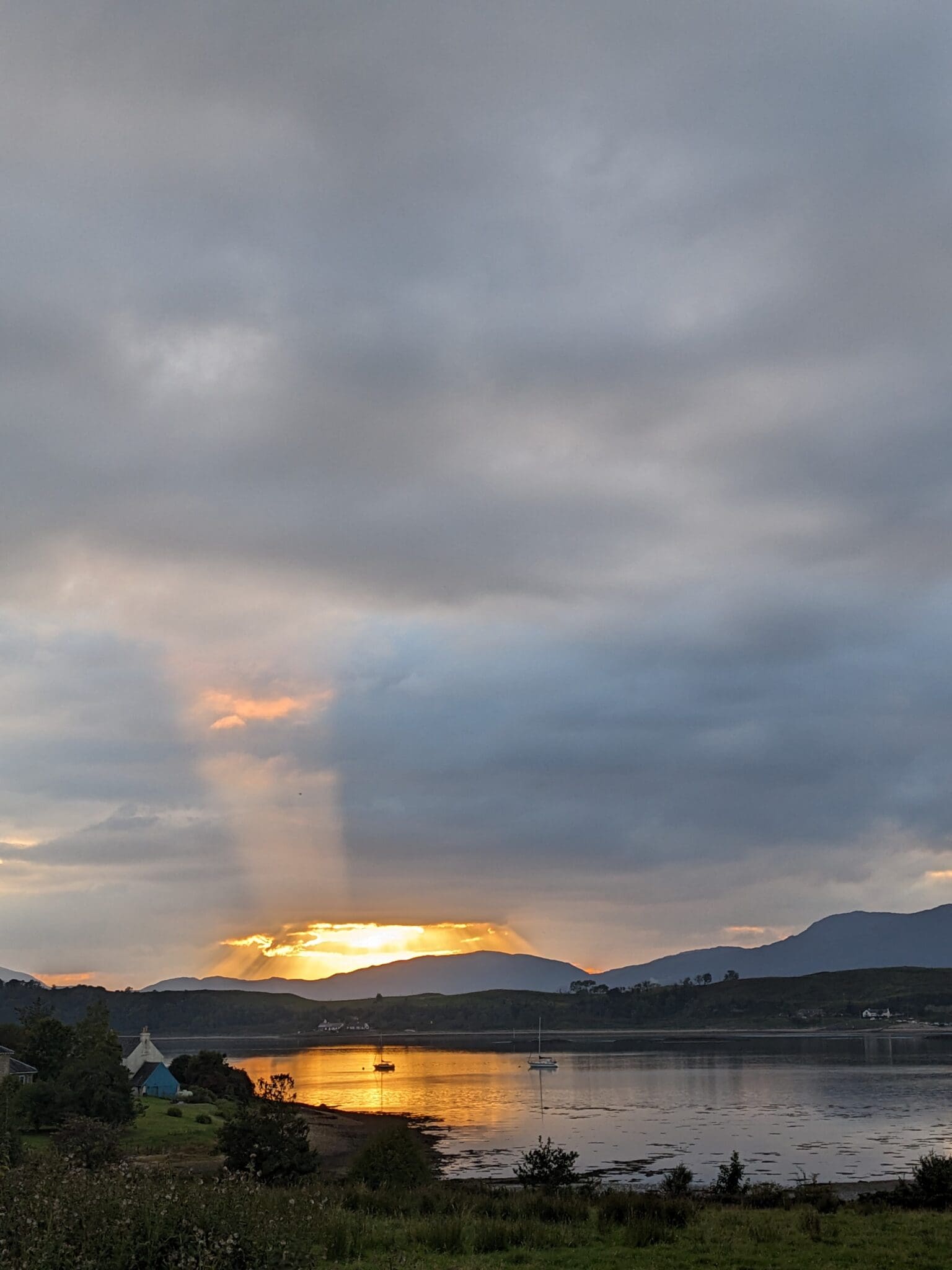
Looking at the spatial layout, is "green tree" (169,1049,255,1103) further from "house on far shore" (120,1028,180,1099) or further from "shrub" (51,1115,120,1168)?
"shrub" (51,1115,120,1168)

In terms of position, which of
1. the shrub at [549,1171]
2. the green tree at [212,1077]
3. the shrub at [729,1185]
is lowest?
the green tree at [212,1077]

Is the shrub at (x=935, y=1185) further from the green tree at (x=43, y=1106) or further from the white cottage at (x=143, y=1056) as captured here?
the white cottage at (x=143, y=1056)

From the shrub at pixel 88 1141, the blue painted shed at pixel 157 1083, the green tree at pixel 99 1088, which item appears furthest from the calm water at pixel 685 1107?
the blue painted shed at pixel 157 1083

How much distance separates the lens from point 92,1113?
177ft

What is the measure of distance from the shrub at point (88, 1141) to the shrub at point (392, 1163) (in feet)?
25.2

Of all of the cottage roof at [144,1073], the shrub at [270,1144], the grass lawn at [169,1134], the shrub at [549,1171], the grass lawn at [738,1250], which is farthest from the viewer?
the cottage roof at [144,1073]

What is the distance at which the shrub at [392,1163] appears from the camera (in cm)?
3394

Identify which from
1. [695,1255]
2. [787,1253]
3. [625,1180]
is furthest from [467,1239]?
[625,1180]

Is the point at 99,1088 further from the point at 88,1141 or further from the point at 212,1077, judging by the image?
the point at 212,1077

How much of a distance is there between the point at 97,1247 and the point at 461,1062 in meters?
189

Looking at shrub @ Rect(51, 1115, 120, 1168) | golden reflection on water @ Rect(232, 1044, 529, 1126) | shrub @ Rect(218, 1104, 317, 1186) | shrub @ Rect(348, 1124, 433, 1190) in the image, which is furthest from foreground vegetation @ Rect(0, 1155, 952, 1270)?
golden reflection on water @ Rect(232, 1044, 529, 1126)

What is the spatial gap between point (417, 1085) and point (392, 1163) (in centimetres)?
10610

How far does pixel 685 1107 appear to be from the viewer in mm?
91562

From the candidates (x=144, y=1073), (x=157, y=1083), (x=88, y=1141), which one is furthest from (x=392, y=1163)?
(x=144, y=1073)
